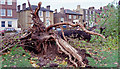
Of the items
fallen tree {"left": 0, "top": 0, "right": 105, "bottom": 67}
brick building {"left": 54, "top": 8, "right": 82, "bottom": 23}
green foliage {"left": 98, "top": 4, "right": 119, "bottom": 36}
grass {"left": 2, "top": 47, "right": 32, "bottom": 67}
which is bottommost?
grass {"left": 2, "top": 47, "right": 32, "bottom": 67}

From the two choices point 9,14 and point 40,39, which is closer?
point 40,39

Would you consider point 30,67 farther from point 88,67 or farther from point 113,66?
point 113,66

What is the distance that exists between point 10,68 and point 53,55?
48.3 inches

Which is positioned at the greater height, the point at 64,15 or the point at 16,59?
the point at 64,15

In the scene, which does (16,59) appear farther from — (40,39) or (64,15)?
(64,15)

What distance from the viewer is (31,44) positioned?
14.4ft

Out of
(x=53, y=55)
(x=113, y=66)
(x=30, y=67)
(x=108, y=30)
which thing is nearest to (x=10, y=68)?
(x=30, y=67)

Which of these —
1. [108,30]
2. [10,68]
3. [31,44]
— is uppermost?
[108,30]

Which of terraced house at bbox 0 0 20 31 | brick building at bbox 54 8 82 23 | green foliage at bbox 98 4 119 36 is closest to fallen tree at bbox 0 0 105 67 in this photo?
green foliage at bbox 98 4 119 36

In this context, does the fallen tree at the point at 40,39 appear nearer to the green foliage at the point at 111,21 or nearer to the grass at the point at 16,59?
the grass at the point at 16,59

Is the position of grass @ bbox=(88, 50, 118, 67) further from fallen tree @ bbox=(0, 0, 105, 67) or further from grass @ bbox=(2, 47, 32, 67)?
grass @ bbox=(2, 47, 32, 67)

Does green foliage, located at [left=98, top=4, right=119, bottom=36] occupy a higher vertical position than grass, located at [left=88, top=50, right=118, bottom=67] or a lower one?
higher

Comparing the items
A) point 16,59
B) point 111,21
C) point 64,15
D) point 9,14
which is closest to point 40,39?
point 16,59

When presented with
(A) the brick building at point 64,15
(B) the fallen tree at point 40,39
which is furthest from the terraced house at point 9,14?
(B) the fallen tree at point 40,39
